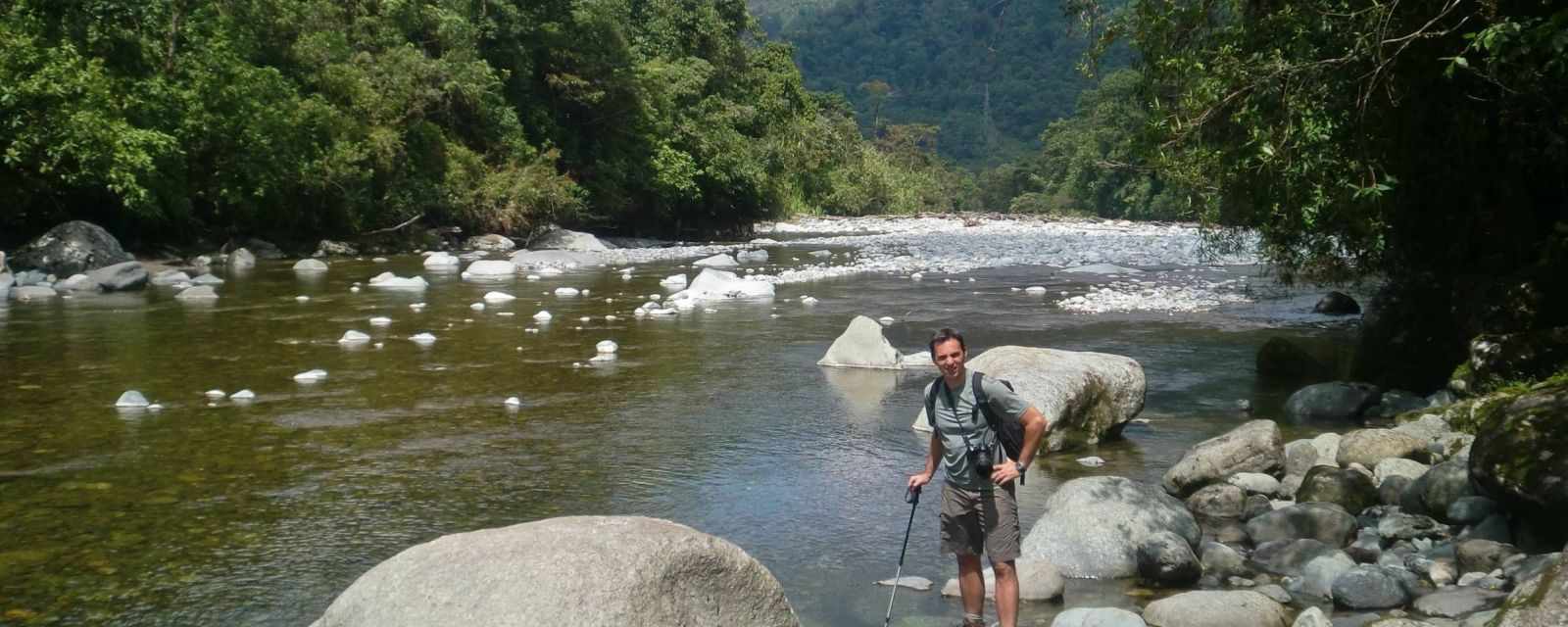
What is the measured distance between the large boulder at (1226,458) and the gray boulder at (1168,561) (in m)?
2.17

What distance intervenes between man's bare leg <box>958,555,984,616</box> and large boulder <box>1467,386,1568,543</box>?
11.0 feet

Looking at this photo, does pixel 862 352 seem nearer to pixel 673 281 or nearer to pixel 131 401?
pixel 131 401

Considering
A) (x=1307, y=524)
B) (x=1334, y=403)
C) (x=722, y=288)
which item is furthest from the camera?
(x=722, y=288)

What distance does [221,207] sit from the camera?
35062 mm

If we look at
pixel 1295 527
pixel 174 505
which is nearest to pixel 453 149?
pixel 174 505

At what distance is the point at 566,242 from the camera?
41.3m

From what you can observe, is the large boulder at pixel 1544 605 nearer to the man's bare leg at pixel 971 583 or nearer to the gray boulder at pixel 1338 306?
the man's bare leg at pixel 971 583

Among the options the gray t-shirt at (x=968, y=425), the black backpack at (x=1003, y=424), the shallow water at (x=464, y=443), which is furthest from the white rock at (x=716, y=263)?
the black backpack at (x=1003, y=424)

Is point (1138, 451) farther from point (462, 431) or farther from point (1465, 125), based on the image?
point (462, 431)

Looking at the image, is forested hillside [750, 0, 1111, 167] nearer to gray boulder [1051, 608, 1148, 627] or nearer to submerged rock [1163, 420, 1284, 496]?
submerged rock [1163, 420, 1284, 496]

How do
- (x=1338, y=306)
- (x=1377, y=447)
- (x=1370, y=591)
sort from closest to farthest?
(x=1370, y=591)
(x=1377, y=447)
(x=1338, y=306)

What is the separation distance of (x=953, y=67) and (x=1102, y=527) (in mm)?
161597

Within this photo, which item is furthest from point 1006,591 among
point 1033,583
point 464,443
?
point 464,443

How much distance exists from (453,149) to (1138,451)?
32.2m
